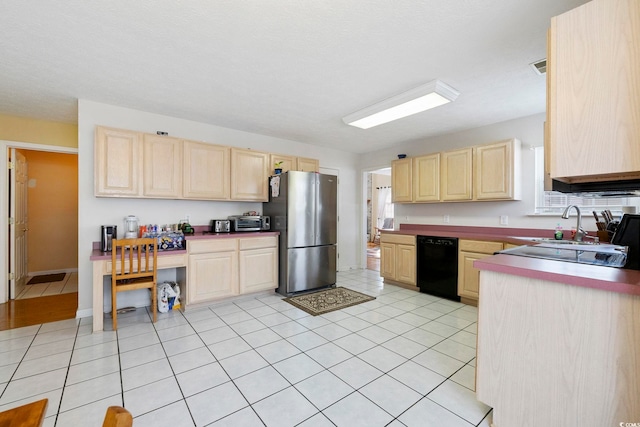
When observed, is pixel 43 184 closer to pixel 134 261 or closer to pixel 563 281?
pixel 134 261

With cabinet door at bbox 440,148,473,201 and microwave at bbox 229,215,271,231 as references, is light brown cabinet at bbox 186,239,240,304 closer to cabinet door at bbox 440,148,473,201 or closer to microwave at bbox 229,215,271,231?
microwave at bbox 229,215,271,231

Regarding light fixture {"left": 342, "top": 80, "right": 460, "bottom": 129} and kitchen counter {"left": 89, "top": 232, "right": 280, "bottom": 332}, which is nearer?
light fixture {"left": 342, "top": 80, "right": 460, "bottom": 129}

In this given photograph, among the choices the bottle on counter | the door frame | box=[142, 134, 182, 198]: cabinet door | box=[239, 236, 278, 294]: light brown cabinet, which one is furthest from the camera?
box=[239, 236, 278, 294]: light brown cabinet

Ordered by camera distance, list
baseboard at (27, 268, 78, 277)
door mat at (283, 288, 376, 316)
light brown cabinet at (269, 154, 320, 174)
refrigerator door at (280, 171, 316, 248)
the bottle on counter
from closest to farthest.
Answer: the bottle on counter
door mat at (283, 288, 376, 316)
refrigerator door at (280, 171, 316, 248)
light brown cabinet at (269, 154, 320, 174)
baseboard at (27, 268, 78, 277)

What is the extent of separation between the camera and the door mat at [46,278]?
15.3ft

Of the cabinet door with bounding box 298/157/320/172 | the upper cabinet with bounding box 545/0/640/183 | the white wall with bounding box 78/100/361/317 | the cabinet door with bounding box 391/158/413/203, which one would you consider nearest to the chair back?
the white wall with bounding box 78/100/361/317

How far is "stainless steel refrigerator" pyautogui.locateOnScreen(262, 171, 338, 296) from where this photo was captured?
4.05 meters

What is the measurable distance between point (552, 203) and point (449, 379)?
9.28ft

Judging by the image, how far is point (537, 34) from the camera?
6.40 feet

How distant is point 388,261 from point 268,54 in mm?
3563

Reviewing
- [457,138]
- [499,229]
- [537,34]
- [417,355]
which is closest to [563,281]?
[417,355]

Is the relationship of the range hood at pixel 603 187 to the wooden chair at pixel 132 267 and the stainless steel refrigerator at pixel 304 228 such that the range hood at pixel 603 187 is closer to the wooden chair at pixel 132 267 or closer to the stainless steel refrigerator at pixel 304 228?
the stainless steel refrigerator at pixel 304 228

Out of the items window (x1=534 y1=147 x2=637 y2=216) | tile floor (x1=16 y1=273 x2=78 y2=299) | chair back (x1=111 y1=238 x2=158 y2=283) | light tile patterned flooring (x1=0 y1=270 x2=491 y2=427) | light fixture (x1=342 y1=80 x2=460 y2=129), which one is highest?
light fixture (x1=342 y1=80 x2=460 y2=129)

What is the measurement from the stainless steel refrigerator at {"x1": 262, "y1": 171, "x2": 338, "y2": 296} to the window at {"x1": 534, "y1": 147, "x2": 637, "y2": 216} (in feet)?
9.08
